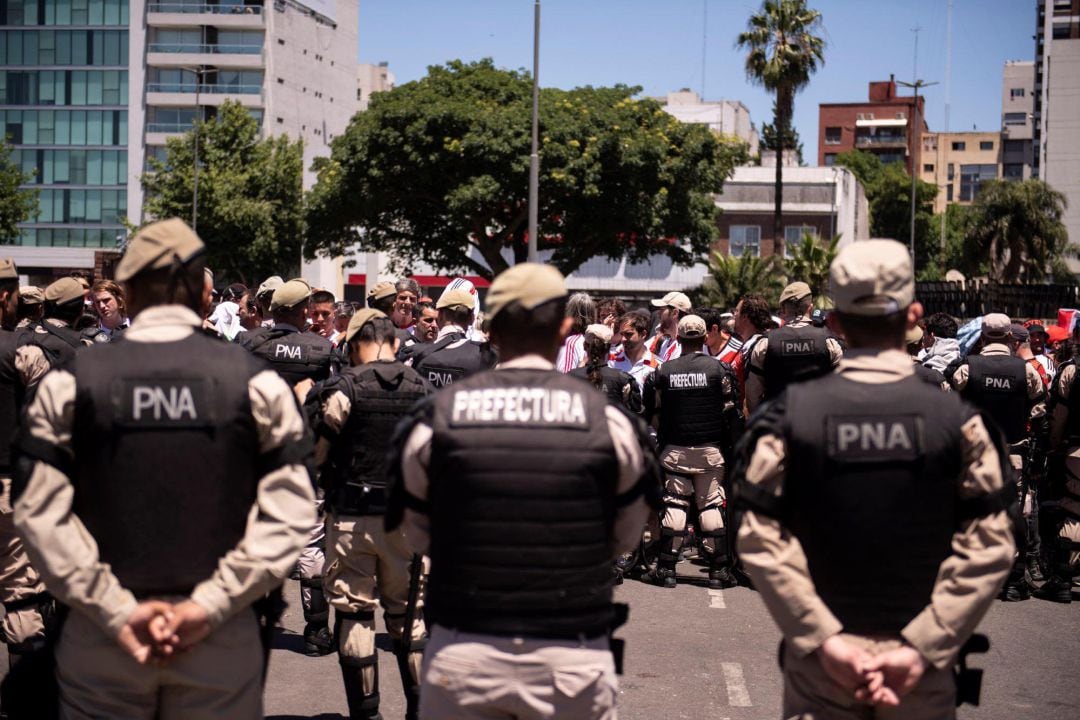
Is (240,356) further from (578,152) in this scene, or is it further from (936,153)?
(936,153)

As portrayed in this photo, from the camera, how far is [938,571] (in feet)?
12.8

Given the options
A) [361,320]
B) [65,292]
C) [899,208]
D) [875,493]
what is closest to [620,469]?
[875,493]

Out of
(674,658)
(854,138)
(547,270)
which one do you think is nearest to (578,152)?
(674,658)

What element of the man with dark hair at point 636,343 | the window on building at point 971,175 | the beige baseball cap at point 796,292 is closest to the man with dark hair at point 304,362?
the man with dark hair at point 636,343

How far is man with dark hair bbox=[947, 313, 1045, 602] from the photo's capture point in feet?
34.8

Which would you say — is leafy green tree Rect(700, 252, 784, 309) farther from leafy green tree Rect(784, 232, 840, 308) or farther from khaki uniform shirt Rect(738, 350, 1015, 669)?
khaki uniform shirt Rect(738, 350, 1015, 669)

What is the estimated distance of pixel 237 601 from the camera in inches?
152

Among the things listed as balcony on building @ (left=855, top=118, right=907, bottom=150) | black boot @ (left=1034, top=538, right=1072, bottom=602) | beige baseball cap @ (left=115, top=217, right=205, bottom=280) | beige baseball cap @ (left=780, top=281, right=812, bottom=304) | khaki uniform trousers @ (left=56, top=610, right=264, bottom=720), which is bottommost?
black boot @ (left=1034, top=538, right=1072, bottom=602)

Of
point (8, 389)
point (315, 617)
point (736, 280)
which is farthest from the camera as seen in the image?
point (736, 280)

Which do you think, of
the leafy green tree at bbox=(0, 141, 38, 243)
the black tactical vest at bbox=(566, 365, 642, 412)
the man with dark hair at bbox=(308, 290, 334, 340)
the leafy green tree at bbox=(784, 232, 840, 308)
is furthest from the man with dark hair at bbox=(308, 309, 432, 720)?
the leafy green tree at bbox=(0, 141, 38, 243)

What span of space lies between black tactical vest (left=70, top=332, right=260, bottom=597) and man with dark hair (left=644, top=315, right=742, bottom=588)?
23.2ft

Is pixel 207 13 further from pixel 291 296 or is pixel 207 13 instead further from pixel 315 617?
pixel 315 617

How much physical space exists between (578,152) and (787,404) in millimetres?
39627

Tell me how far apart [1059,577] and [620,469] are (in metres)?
7.90
